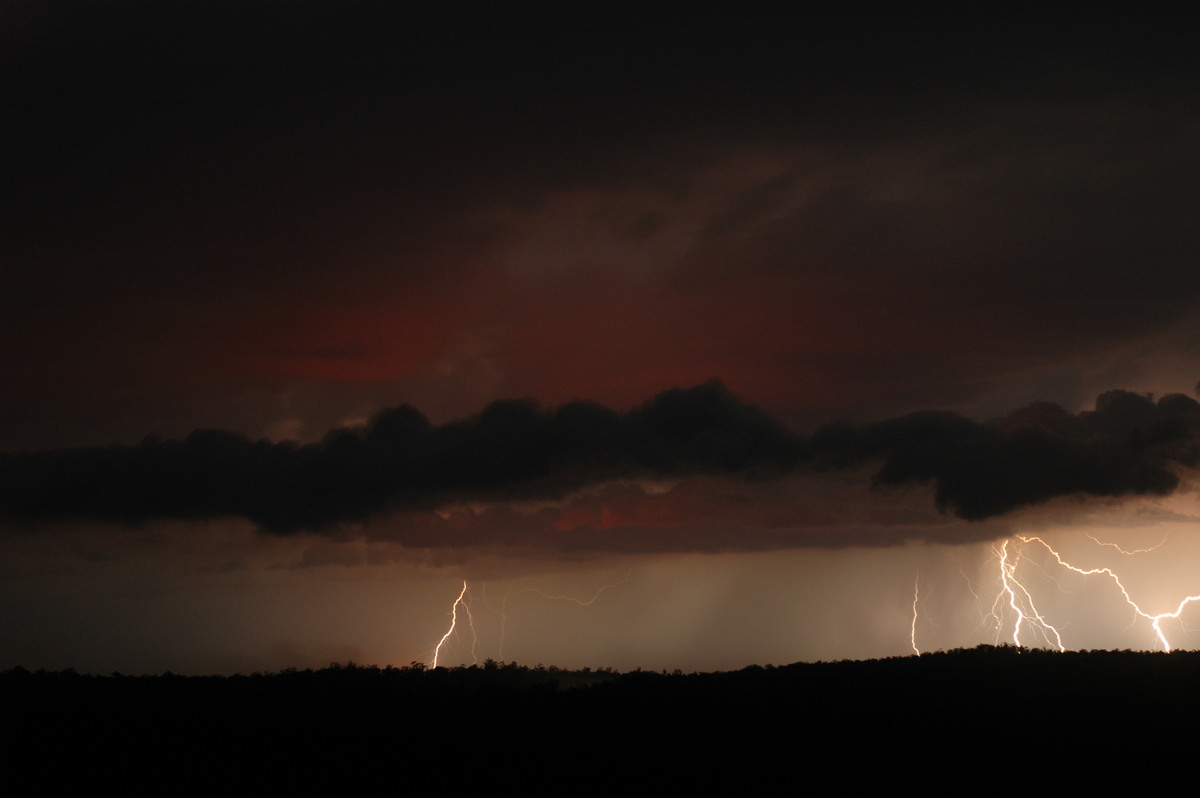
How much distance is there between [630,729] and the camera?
38.3 meters

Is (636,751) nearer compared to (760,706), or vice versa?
(636,751)

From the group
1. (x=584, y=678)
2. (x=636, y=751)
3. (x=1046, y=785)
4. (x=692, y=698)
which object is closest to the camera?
(x=1046, y=785)

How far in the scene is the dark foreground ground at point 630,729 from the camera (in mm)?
33531

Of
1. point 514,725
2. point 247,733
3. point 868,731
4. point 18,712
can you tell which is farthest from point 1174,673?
point 18,712

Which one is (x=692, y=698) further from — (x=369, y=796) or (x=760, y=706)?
(x=369, y=796)

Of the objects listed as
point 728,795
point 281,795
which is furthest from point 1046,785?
point 281,795

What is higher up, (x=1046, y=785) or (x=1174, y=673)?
(x=1174, y=673)

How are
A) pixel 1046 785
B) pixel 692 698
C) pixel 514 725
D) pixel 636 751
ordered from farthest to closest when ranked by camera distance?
pixel 692 698 < pixel 514 725 < pixel 636 751 < pixel 1046 785

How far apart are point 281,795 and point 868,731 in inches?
761

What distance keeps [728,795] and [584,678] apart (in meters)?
25.8

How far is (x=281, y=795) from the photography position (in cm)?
3244

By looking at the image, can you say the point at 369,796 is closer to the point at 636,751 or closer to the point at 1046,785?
the point at 636,751

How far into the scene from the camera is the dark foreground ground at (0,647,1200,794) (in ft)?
110

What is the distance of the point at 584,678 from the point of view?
57.5m
